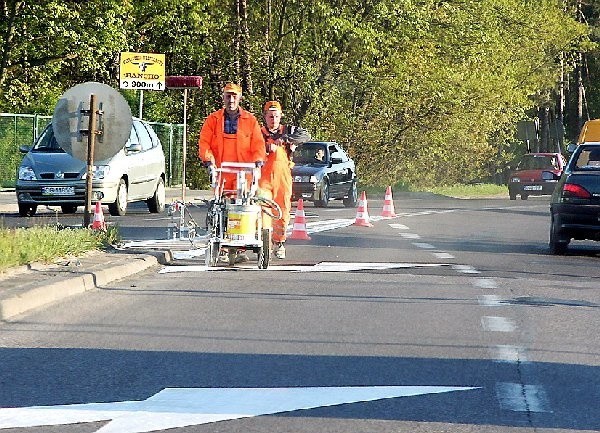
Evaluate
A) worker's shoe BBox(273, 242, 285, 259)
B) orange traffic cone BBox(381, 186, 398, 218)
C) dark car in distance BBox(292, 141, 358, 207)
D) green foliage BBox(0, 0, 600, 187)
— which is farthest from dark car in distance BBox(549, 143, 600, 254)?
green foliage BBox(0, 0, 600, 187)

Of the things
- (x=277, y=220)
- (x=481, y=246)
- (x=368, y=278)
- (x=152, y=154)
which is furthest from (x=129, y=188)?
(x=368, y=278)

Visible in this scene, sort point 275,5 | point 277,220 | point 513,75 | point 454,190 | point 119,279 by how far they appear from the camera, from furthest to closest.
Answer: point 513,75 < point 454,190 < point 275,5 < point 277,220 < point 119,279

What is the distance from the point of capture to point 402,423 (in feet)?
24.1

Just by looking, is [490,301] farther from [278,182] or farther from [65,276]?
[278,182]

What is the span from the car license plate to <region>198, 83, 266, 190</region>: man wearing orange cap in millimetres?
10328

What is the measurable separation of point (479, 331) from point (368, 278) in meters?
4.56

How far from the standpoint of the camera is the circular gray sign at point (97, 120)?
58.0 feet

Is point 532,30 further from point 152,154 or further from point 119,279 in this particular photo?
point 119,279

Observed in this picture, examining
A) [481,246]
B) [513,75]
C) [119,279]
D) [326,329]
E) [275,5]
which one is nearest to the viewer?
[326,329]

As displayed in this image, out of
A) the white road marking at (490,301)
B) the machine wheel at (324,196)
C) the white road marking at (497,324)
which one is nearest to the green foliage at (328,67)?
the machine wheel at (324,196)

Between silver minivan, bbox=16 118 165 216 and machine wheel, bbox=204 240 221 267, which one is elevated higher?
silver minivan, bbox=16 118 165 216

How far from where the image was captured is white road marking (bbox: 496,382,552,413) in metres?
7.84

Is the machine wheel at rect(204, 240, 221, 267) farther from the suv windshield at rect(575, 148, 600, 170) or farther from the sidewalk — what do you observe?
the suv windshield at rect(575, 148, 600, 170)

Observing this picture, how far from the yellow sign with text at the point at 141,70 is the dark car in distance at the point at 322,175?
3.68 metres
